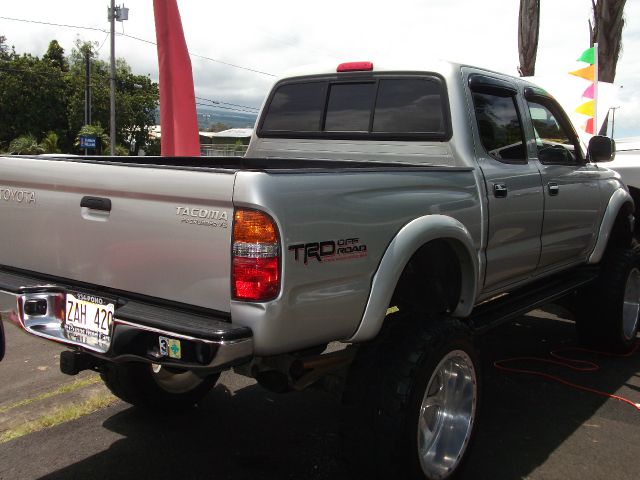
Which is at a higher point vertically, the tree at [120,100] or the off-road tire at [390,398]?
the tree at [120,100]

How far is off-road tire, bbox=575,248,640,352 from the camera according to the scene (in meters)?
4.84

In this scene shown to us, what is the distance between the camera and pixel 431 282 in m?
3.31

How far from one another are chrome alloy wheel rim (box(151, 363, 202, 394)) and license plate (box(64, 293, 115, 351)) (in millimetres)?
1176

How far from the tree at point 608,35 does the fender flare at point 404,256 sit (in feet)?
30.6

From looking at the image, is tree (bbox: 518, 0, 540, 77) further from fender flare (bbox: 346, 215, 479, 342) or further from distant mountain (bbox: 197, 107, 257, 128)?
distant mountain (bbox: 197, 107, 257, 128)

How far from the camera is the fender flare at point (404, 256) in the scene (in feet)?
8.22

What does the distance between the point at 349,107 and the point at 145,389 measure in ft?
7.11

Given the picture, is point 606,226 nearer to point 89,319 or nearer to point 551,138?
point 551,138

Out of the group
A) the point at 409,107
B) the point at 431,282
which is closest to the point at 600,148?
the point at 409,107

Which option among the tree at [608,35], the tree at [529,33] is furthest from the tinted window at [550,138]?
the tree at [529,33]

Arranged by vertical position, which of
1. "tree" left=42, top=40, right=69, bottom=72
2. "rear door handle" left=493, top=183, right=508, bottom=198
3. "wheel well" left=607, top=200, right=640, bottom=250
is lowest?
"wheel well" left=607, top=200, right=640, bottom=250

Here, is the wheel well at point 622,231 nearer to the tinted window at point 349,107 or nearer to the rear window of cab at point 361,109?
the rear window of cab at point 361,109

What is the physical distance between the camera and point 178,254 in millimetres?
2318

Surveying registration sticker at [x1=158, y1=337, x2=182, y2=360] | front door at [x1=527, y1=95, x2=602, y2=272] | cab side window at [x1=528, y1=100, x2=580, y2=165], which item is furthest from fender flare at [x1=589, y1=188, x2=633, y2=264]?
registration sticker at [x1=158, y1=337, x2=182, y2=360]
